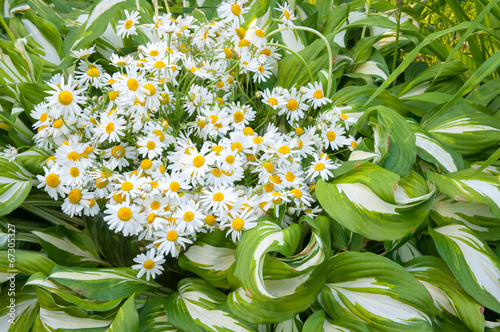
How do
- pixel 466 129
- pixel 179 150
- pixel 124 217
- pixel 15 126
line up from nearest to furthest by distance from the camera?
1. pixel 124 217
2. pixel 179 150
3. pixel 15 126
4. pixel 466 129

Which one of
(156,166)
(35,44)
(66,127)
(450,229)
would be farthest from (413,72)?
(35,44)

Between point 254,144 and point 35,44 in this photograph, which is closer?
point 254,144

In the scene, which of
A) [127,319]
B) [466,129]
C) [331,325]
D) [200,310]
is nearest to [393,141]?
[466,129]

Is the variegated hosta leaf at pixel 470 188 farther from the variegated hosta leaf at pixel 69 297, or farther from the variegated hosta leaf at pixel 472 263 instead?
the variegated hosta leaf at pixel 69 297

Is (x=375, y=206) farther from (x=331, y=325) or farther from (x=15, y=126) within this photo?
Answer: (x=15, y=126)

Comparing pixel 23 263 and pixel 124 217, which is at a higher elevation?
pixel 124 217

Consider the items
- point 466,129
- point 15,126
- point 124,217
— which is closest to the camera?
point 124,217

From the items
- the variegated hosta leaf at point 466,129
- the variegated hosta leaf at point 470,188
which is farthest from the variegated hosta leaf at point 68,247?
the variegated hosta leaf at point 466,129

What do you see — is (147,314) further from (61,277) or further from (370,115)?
(370,115)
